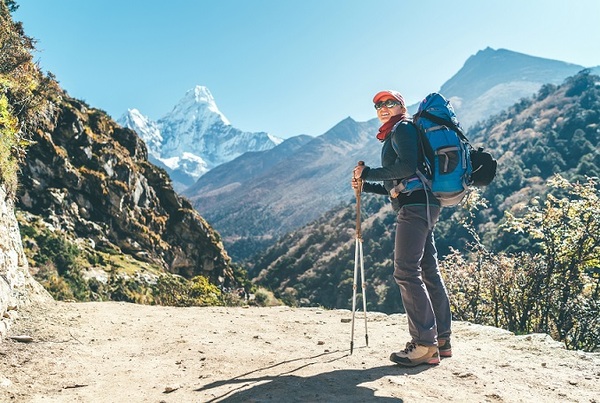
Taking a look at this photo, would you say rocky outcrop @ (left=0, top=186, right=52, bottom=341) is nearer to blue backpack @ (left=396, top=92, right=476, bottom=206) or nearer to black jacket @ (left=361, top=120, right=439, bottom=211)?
black jacket @ (left=361, top=120, right=439, bottom=211)

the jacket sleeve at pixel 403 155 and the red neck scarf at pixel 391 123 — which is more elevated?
the red neck scarf at pixel 391 123

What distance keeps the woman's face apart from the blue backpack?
11.0 inches

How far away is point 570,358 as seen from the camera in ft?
16.5

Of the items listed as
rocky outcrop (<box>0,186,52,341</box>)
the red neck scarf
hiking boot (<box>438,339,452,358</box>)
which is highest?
the red neck scarf

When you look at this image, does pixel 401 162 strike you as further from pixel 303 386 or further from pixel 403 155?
pixel 303 386

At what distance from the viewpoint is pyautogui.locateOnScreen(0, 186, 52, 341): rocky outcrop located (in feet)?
18.8

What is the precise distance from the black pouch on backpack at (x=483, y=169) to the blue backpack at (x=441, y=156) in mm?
83

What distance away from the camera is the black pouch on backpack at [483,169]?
4605 millimetres

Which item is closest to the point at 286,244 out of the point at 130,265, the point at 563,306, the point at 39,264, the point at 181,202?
the point at 181,202

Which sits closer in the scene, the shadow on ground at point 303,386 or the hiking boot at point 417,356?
the shadow on ground at point 303,386

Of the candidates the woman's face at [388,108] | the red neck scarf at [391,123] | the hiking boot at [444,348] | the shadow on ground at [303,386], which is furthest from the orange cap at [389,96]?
the shadow on ground at [303,386]

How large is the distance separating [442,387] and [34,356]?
466 centimetres

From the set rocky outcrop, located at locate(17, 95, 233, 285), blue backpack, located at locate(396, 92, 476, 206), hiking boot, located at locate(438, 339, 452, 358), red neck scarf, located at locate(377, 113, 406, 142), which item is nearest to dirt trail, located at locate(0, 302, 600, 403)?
hiking boot, located at locate(438, 339, 452, 358)

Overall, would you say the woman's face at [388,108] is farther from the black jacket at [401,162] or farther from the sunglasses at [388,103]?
the black jacket at [401,162]
